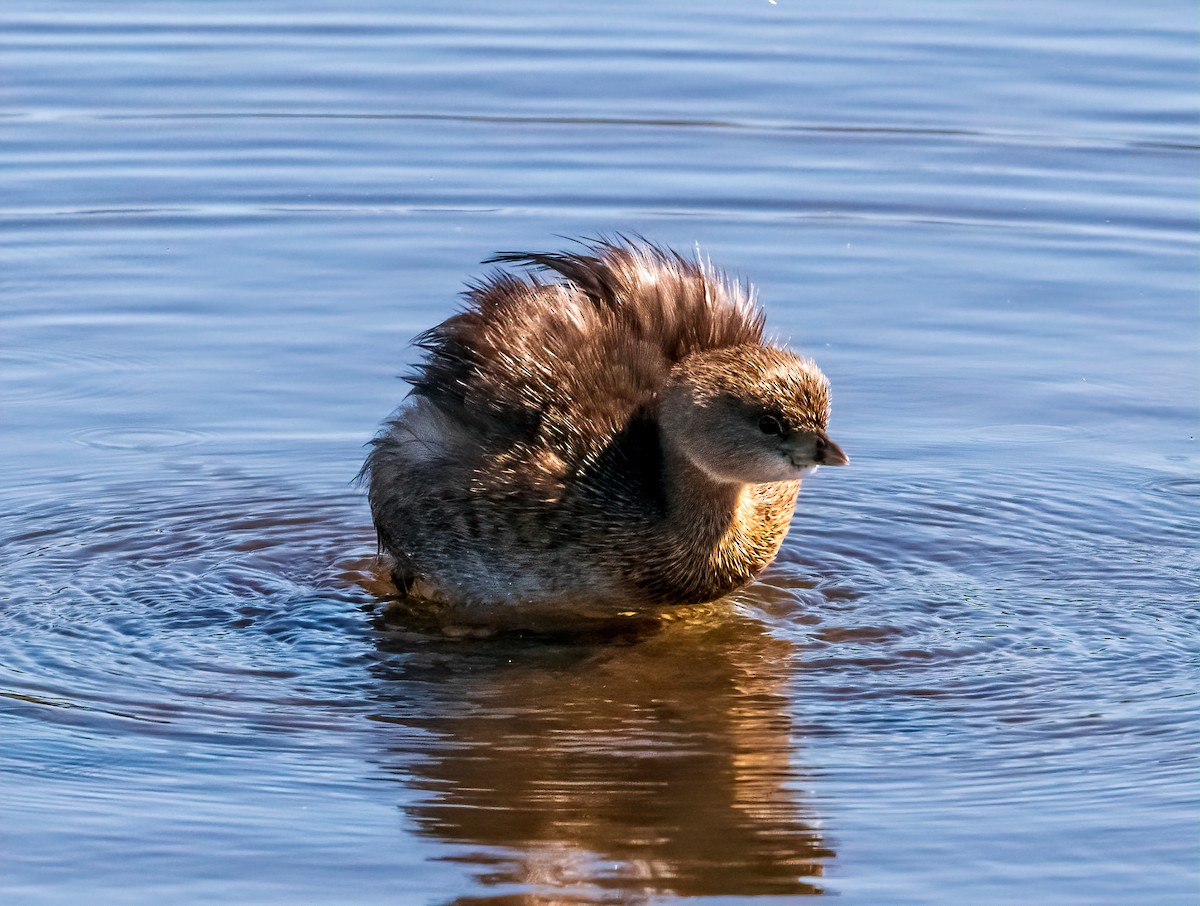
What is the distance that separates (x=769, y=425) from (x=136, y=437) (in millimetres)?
3185

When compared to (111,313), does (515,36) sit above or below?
above

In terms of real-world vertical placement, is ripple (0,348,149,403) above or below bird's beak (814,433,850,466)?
above

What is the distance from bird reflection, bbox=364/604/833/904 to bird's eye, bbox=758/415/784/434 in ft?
2.49

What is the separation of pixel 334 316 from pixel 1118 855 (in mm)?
5782

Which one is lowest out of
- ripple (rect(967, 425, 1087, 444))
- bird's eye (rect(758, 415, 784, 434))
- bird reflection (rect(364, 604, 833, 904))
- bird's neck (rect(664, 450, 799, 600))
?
bird reflection (rect(364, 604, 833, 904))

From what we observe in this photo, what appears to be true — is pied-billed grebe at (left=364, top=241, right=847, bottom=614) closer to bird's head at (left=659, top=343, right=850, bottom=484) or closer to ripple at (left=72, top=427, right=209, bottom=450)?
bird's head at (left=659, top=343, right=850, bottom=484)

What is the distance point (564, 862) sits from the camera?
5961 millimetres

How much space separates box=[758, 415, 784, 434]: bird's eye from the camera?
745 centimetres

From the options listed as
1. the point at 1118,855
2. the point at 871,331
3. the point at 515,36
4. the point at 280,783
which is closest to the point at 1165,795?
the point at 1118,855

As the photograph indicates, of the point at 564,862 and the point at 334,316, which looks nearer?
the point at 564,862

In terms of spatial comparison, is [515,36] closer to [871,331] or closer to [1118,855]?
[871,331]

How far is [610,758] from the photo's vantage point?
6648 millimetres

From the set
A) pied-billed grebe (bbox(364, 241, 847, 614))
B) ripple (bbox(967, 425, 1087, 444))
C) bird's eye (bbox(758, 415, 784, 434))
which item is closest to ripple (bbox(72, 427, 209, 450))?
pied-billed grebe (bbox(364, 241, 847, 614))

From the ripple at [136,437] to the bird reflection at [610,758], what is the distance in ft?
6.46
